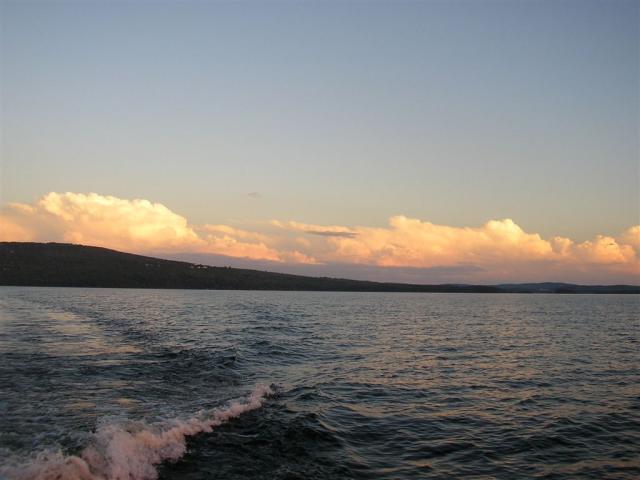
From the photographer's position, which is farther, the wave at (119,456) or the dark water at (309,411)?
the dark water at (309,411)

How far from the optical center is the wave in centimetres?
1113

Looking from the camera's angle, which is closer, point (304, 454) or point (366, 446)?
point (304, 454)

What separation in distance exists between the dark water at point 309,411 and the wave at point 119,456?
Answer: 44 mm

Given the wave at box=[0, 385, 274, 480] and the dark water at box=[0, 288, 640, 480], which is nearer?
the wave at box=[0, 385, 274, 480]

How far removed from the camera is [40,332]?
1556 inches

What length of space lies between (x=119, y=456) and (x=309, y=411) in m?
7.64

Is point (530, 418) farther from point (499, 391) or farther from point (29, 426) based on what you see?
point (29, 426)

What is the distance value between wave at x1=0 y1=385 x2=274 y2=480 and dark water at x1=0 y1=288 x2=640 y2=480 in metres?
0.04

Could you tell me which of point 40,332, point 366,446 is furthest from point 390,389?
point 40,332

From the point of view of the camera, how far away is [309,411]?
18.2 metres

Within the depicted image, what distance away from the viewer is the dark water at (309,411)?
42.3 ft

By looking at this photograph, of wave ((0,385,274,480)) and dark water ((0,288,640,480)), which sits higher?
wave ((0,385,274,480))

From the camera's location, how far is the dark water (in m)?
12.9

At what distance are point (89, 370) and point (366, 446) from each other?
609 inches
